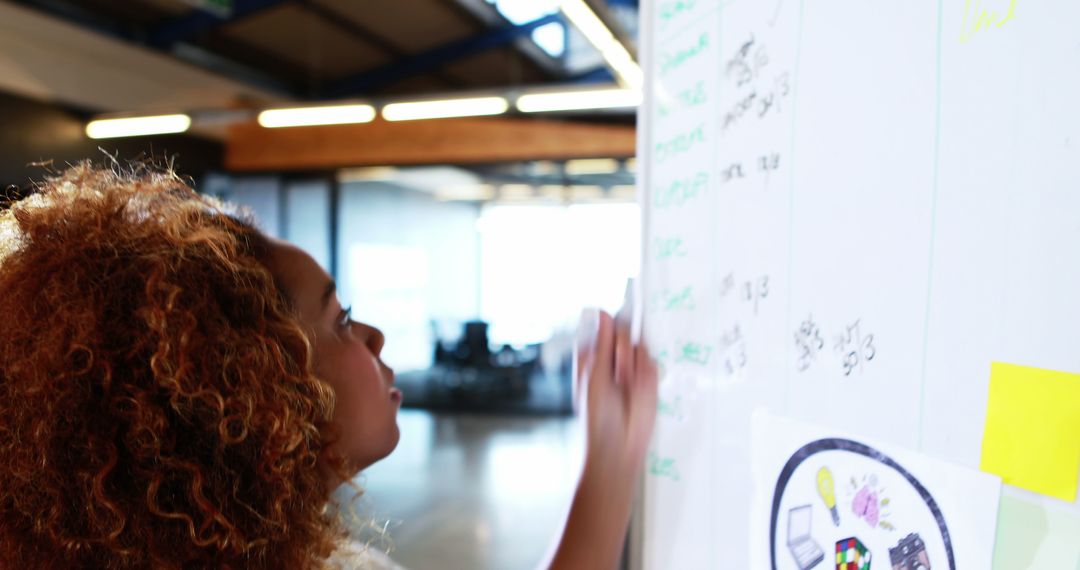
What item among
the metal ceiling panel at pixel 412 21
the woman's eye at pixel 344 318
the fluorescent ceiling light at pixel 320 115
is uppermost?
the metal ceiling panel at pixel 412 21

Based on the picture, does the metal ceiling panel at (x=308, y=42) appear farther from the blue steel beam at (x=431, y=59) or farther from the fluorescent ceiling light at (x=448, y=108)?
the fluorescent ceiling light at (x=448, y=108)

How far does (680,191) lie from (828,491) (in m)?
0.43

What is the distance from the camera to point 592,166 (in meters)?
6.68

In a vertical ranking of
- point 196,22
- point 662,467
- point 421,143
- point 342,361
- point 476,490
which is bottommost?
point 476,490

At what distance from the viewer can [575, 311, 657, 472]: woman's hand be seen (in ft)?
3.10

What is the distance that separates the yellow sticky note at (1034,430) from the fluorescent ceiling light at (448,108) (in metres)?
3.37

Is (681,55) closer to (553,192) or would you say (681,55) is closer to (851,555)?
(851,555)

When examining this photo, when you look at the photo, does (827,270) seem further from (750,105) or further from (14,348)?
(14,348)

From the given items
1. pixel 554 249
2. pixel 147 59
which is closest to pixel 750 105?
pixel 554 249

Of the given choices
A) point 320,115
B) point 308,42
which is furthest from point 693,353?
point 308,42

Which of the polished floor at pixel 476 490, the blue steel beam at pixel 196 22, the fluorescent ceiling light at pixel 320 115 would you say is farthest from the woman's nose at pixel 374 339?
the blue steel beam at pixel 196 22

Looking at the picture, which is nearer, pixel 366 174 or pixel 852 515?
pixel 852 515

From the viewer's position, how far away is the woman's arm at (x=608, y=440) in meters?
0.95

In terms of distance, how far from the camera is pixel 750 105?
0.70 m
